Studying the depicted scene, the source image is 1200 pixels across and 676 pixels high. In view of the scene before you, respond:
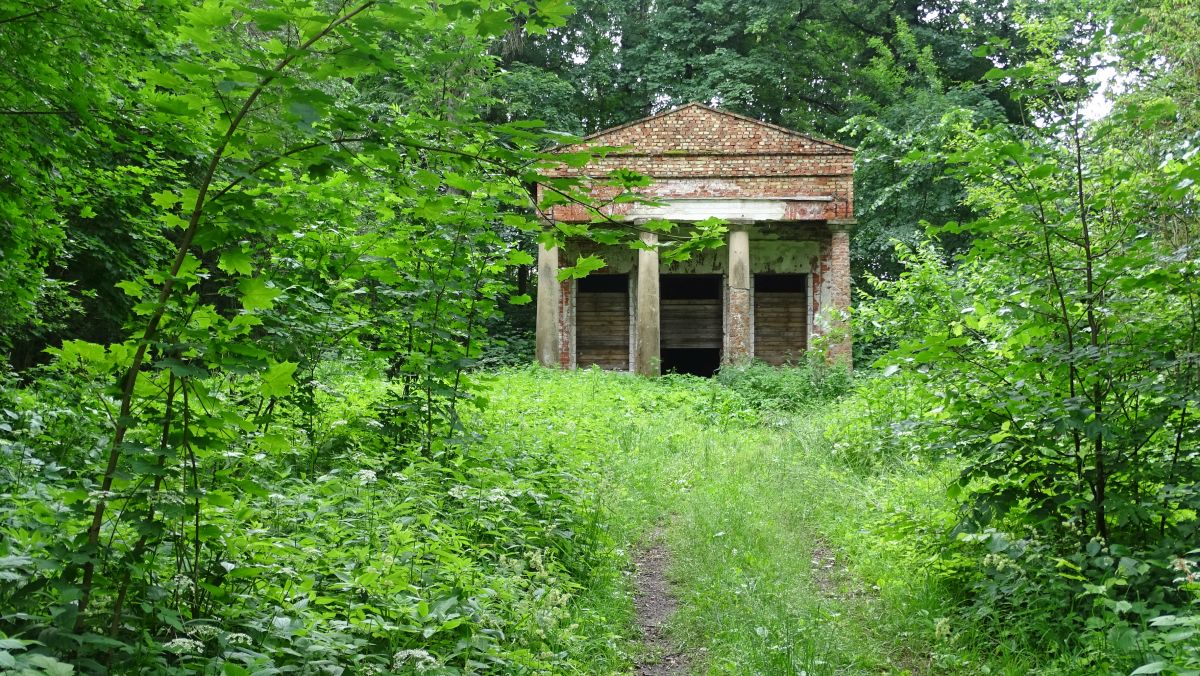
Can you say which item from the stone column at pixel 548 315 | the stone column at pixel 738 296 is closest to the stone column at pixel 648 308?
the stone column at pixel 738 296

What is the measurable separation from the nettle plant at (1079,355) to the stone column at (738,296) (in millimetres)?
12920

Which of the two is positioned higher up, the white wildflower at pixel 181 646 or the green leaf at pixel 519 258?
the green leaf at pixel 519 258

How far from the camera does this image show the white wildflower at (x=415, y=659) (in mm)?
2672

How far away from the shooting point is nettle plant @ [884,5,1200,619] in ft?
12.3

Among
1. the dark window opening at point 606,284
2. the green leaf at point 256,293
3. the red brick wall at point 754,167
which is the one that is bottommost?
the green leaf at point 256,293

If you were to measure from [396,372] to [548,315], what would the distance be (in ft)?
35.1

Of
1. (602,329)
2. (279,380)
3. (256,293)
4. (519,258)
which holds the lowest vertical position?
(279,380)

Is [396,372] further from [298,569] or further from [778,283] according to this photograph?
[778,283]

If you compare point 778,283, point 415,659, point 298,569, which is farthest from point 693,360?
point 415,659

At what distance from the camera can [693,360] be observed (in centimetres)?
2222

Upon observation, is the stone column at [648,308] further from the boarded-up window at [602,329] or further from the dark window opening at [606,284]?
the dark window opening at [606,284]

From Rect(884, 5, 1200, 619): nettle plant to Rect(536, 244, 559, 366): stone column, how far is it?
13517mm

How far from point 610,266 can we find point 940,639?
1651 centimetres

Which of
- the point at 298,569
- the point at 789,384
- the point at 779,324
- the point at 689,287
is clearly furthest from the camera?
the point at 689,287
